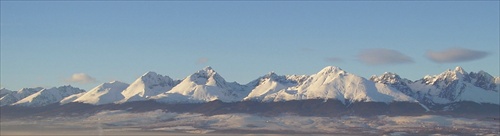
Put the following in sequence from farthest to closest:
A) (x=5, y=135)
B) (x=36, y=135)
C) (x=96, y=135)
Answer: (x=96, y=135) → (x=36, y=135) → (x=5, y=135)

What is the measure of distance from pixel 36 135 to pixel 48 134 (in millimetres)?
9647

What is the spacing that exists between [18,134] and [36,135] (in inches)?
389

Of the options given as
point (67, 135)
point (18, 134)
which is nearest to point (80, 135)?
point (67, 135)

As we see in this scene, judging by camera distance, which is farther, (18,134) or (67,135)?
(67,135)

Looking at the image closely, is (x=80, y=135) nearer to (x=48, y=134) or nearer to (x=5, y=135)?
(x=48, y=134)

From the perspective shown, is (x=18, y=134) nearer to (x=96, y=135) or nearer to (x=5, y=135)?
(x=5, y=135)

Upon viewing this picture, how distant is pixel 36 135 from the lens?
608 ft

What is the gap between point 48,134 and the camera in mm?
194875

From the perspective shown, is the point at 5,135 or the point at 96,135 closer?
the point at 5,135

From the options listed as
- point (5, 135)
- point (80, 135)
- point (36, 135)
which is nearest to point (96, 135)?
point (80, 135)

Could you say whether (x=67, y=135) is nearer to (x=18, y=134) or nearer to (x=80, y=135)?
(x=80, y=135)

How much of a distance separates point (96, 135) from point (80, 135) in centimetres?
532

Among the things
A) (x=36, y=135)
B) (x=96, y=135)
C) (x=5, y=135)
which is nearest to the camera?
(x=5, y=135)

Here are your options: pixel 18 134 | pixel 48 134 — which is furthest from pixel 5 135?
pixel 48 134
